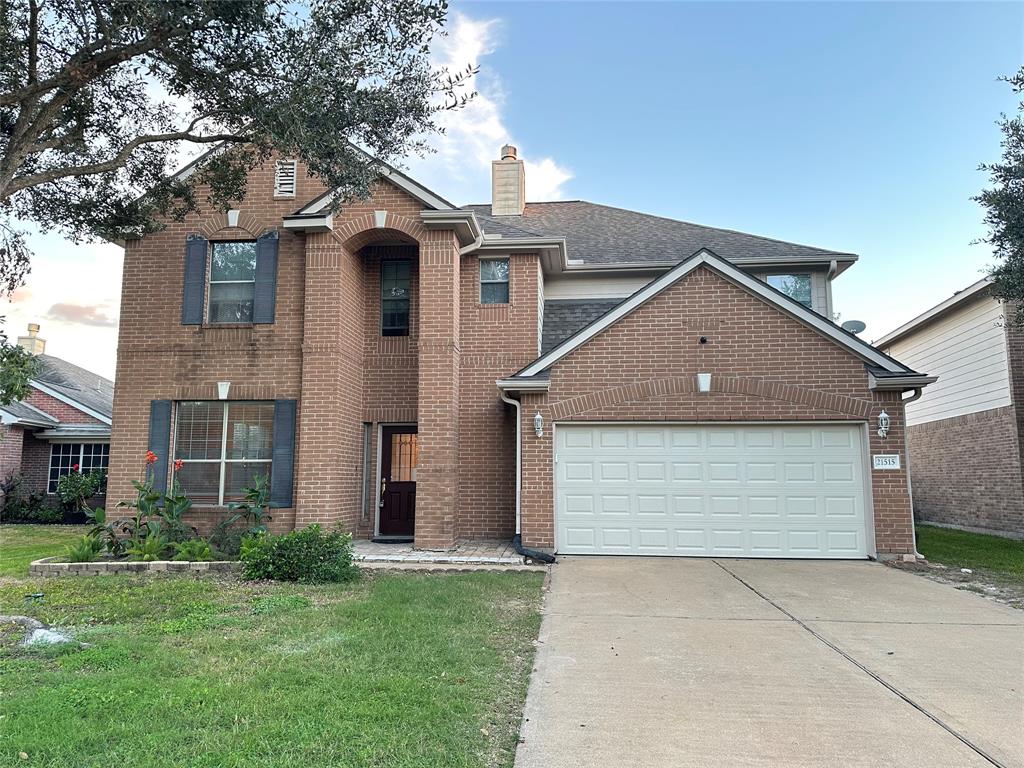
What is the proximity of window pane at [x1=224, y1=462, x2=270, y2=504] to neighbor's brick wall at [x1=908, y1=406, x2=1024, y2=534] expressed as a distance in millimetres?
15655

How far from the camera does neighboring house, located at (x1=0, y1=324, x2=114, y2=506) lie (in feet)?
56.2

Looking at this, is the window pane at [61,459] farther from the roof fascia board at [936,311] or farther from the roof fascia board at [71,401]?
the roof fascia board at [936,311]

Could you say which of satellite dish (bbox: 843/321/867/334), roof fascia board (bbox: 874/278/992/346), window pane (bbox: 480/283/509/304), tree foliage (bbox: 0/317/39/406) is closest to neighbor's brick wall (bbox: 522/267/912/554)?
window pane (bbox: 480/283/509/304)

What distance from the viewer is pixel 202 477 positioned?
37.6 ft

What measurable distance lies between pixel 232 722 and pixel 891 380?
32.4ft

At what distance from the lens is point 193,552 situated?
938cm

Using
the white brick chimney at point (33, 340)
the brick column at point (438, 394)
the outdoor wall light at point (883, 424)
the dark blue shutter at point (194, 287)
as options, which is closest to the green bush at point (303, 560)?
the brick column at point (438, 394)

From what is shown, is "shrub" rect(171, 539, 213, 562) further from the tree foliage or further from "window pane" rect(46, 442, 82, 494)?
"window pane" rect(46, 442, 82, 494)

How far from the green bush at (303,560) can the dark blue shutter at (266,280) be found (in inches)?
194

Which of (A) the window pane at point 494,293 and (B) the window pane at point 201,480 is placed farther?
(A) the window pane at point 494,293

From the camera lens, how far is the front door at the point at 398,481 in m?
12.4

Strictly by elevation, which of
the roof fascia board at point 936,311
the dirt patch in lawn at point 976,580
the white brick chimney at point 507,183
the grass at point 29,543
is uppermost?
the white brick chimney at point 507,183

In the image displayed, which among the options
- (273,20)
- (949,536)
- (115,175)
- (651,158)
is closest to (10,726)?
(273,20)

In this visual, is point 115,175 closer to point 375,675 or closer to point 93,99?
point 93,99
